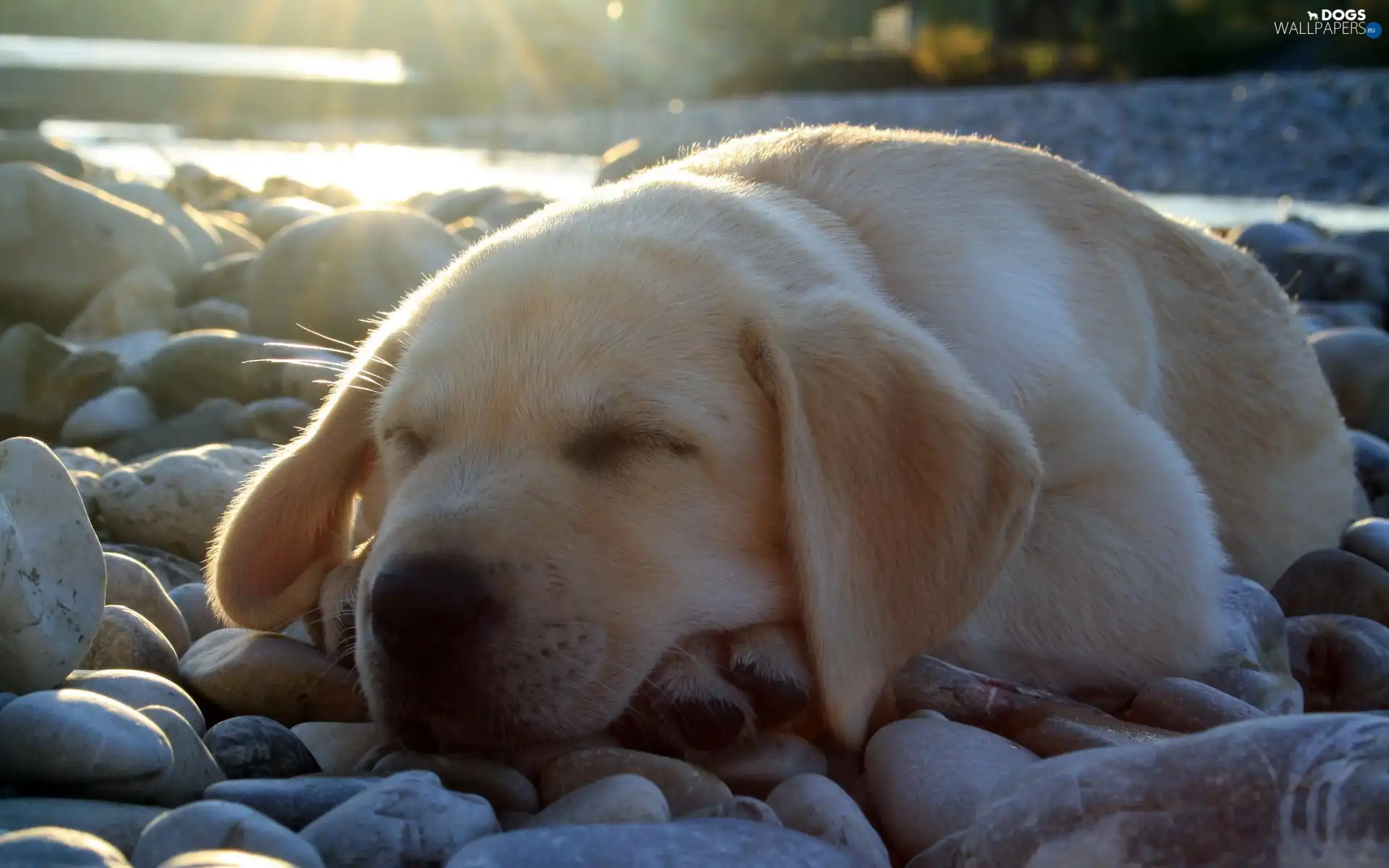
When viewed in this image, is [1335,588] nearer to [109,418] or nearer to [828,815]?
[828,815]

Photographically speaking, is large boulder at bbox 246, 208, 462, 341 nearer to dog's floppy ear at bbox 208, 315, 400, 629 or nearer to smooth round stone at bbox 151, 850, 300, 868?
dog's floppy ear at bbox 208, 315, 400, 629

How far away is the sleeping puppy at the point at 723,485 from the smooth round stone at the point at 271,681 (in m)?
0.16

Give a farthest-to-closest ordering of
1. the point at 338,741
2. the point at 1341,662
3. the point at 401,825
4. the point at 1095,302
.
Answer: the point at 1095,302, the point at 1341,662, the point at 338,741, the point at 401,825

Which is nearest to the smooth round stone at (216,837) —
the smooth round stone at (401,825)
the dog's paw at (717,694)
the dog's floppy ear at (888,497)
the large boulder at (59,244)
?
the smooth round stone at (401,825)

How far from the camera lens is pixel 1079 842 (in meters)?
1.93

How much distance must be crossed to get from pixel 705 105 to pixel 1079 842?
36490 mm

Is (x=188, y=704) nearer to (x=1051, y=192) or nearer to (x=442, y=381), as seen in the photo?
(x=442, y=381)

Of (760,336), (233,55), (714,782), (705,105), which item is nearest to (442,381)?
(760,336)

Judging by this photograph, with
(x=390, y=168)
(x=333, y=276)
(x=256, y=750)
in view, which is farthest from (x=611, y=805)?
(x=390, y=168)

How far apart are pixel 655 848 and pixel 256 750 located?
3.08 feet

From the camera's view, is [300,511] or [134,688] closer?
[134,688]

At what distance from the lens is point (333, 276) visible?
6.59 metres

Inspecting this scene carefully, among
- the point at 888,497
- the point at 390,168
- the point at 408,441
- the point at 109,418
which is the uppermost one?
the point at 408,441

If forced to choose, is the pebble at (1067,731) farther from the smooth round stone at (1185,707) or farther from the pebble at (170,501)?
the pebble at (170,501)
